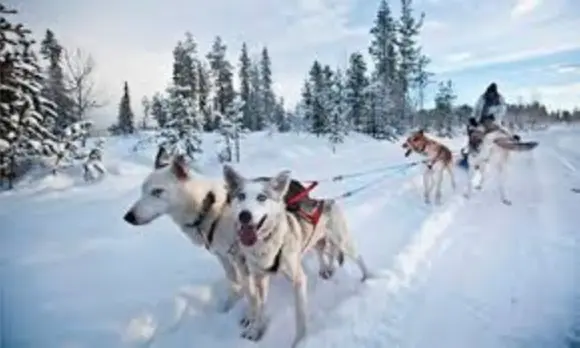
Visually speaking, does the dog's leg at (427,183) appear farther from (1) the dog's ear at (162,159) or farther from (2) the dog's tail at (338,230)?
(1) the dog's ear at (162,159)

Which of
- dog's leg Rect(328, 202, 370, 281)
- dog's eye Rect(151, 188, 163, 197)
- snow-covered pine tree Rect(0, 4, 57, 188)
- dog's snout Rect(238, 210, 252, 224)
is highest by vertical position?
snow-covered pine tree Rect(0, 4, 57, 188)

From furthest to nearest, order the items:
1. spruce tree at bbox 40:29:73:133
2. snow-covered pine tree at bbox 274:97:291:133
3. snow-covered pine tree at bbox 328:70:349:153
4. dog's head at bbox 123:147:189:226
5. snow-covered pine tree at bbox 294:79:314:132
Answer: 1. snow-covered pine tree at bbox 274:97:291:133
2. snow-covered pine tree at bbox 294:79:314:132
3. snow-covered pine tree at bbox 328:70:349:153
4. spruce tree at bbox 40:29:73:133
5. dog's head at bbox 123:147:189:226

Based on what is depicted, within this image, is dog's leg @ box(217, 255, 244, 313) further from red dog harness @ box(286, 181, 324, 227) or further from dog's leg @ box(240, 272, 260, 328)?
red dog harness @ box(286, 181, 324, 227)

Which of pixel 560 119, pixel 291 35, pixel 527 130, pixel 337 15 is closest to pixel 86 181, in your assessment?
pixel 291 35

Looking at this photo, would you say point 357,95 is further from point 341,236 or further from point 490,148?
point 341,236

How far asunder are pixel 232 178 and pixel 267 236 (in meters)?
0.28

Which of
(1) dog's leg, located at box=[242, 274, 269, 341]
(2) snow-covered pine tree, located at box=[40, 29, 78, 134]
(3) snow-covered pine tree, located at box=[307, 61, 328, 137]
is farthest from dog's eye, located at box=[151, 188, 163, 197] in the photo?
(3) snow-covered pine tree, located at box=[307, 61, 328, 137]

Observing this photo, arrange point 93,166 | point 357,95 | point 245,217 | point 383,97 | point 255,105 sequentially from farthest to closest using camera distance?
point 255,105 < point 357,95 < point 383,97 < point 93,166 < point 245,217

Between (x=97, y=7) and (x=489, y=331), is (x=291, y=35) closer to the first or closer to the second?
(x=97, y=7)

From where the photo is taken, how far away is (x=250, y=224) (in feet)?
6.38

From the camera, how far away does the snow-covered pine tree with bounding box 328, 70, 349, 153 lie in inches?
647

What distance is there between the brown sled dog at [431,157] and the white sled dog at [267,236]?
3.09 metres

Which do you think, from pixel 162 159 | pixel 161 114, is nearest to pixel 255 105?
pixel 161 114

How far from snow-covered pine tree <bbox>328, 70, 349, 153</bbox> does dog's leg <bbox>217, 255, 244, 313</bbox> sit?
12371 mm
